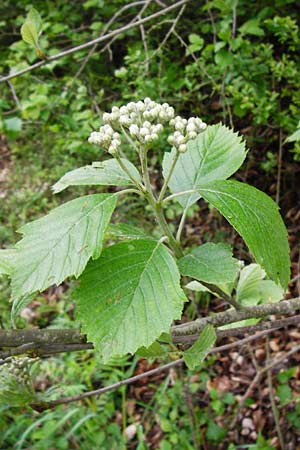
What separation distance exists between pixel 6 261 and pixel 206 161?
476 mm

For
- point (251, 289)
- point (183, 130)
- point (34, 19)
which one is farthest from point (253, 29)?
point (183, 130)

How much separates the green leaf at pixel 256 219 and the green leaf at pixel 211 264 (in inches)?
2.9

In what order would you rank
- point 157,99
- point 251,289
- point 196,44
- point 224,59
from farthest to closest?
1. point 157,99
2. point 196,44
3. point 224,59
4. point 251,289

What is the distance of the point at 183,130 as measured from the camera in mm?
1021

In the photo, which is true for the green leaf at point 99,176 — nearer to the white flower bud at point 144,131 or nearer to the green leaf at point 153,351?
the white flower bud at point 144,131

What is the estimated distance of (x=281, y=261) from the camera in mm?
989

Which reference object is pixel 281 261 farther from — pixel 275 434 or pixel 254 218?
pixel 275 434

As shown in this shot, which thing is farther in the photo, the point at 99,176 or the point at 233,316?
the point at 233,316

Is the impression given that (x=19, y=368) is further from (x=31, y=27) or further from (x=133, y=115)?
(x=31, y=27)

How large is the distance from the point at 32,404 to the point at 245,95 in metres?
2.21

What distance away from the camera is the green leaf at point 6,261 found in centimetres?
96

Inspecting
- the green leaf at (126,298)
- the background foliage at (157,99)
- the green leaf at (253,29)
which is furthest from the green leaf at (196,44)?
the green leaf at (126,298)

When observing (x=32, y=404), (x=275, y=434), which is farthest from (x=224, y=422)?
(x=32, y=404)

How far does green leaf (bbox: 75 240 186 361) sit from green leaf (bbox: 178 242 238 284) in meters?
0.06
